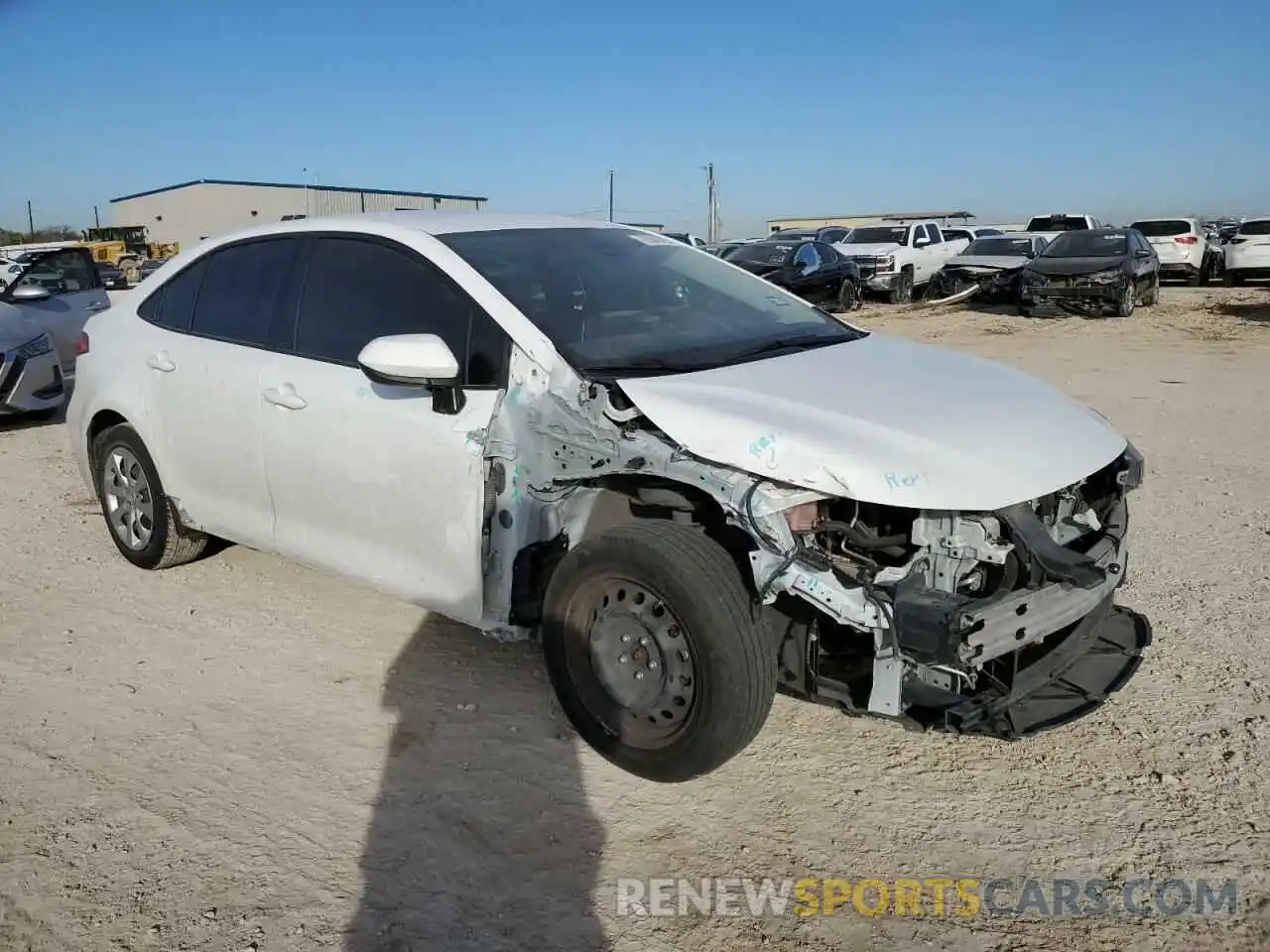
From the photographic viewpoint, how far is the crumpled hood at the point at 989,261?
70.8 ft

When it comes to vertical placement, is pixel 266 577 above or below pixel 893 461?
below

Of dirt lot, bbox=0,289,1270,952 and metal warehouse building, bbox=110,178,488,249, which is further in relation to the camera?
metal warehouse building, bbox=110,178,488,249

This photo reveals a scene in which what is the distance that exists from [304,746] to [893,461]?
2253 millimetres

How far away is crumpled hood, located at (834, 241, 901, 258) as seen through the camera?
22656 mm

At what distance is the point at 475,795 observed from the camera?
330cm

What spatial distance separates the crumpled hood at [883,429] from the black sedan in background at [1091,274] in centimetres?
1590

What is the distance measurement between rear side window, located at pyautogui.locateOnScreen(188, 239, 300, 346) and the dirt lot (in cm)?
133

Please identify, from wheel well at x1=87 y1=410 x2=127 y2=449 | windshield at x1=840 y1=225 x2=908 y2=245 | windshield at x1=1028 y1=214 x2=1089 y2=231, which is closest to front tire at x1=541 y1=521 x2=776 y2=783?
wheel well at x1=87 y1=410 x2=127 y2=449

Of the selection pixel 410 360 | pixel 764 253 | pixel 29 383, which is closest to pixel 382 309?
pixel 410 360

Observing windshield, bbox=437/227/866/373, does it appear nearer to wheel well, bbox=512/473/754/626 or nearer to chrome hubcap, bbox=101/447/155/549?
A: wheel well, bbox=512/473/754/626

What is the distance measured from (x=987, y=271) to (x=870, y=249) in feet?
8.69

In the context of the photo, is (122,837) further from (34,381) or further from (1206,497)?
(34,381)

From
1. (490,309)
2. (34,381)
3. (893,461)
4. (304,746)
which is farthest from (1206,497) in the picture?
(34,381)

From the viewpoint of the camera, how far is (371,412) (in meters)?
3.80
